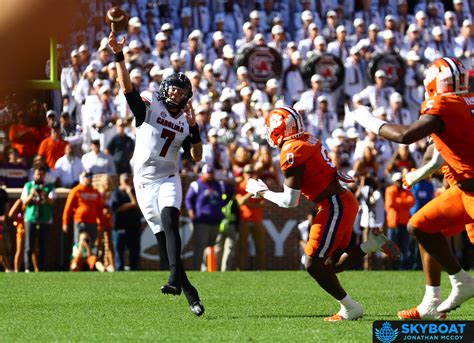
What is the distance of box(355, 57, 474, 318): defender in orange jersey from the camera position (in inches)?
245

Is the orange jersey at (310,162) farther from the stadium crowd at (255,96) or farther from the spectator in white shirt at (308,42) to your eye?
the spectator in white shirt at (308,42)

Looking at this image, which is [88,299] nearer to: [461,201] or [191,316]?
[191,316]

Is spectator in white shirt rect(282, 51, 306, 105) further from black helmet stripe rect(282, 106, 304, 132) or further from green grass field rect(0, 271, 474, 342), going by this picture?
black helmet stripe rect(282, 106, 304, 132)

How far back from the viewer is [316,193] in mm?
7301

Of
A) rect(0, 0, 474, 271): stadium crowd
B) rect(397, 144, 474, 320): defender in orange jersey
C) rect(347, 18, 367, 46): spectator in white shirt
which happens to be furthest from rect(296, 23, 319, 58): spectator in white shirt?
rect(397, 144, 474, 320): defender in orange jersey

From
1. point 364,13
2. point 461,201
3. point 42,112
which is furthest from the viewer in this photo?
point 364,13

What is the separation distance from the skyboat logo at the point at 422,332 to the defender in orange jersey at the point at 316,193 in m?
2.11

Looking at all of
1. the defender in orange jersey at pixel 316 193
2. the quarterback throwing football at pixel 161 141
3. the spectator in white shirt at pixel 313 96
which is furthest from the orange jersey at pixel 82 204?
the defender in orange jersey at pixel 316 193

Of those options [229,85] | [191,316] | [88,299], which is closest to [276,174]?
[229,85]

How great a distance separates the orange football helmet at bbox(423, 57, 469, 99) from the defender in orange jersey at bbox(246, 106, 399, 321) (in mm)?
1101

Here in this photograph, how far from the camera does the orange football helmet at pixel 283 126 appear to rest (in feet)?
24.2

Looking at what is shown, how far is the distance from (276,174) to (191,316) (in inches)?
399

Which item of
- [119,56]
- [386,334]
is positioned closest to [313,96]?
[119,56]

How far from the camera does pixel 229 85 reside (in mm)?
20188
